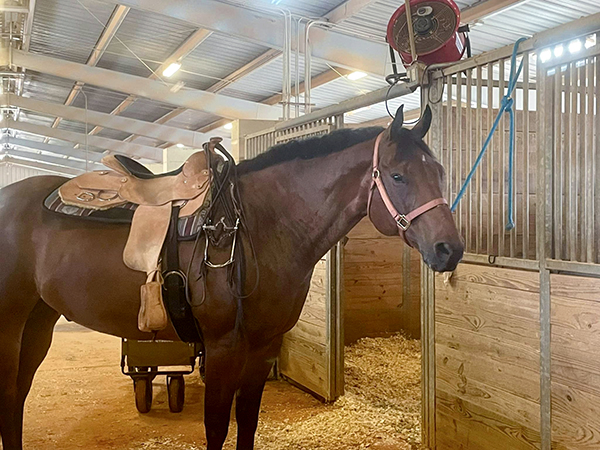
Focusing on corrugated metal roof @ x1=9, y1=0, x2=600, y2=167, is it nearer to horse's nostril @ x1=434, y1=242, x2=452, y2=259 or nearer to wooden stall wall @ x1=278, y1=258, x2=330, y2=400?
wooden stall wall @ x1=278, y1=258, x2=330, y2=400

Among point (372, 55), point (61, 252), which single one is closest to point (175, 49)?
point (372, 55)

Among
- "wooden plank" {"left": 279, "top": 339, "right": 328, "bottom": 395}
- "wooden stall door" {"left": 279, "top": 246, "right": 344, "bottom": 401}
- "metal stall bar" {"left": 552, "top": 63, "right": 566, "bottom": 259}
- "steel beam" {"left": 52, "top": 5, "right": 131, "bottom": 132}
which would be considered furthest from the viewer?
"steel beam" {"left": 52, "top": 5, "right": 131, "bottom": 132}

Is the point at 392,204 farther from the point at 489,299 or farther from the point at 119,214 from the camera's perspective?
the point at 119,214

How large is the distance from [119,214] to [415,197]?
1.16 m

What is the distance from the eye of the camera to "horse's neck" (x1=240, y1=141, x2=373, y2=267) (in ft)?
6.47

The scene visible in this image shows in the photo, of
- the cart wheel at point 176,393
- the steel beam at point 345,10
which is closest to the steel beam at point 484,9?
the steel beam at point 345,10

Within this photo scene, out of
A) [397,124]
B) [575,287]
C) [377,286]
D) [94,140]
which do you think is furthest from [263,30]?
[94,140]

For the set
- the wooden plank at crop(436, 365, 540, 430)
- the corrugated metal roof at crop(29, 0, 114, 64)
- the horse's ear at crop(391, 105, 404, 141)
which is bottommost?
the wooden plank at crop(436, 365, 540, 430)

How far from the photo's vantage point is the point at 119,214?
2.20m

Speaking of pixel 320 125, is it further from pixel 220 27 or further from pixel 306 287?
pixel 220 27

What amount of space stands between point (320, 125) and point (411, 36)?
3.95 feet

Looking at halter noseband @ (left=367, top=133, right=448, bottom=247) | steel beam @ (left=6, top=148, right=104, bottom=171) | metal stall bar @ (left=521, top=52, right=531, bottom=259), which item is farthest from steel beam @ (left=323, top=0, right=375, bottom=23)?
steel beam @ (left=6, top=148, right=104, bottom=171)

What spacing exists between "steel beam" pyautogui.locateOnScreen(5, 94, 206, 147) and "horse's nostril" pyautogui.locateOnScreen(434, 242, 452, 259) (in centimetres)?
1021

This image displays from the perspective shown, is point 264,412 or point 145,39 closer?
point 264,412
